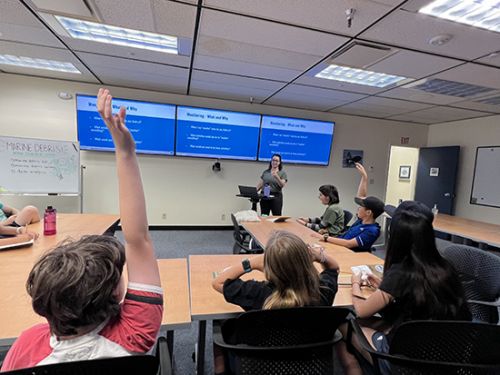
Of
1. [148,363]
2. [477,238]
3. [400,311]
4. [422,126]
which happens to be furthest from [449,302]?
[422,126]

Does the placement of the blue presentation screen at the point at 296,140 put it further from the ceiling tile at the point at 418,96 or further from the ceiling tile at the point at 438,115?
the ceiling tile at the point at 438,115

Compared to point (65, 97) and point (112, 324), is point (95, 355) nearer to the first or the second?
point (112, 324)

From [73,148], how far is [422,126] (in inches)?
275

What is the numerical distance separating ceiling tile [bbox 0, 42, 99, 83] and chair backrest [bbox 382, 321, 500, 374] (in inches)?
159

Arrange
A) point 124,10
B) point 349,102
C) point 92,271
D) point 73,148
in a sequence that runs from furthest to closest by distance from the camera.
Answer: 1. point 349,102
2. point 73,148
3. point 124,10
4. point 92,271

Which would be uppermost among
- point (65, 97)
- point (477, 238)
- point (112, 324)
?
point (65, 97)

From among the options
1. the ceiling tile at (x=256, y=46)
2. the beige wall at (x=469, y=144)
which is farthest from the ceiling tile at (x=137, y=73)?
the beige wall at (x=469, y=144)

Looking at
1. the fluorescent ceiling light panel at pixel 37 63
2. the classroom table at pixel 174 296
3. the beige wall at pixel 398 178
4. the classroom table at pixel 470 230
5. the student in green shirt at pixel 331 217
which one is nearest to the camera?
the classroom table at pixel 174 296

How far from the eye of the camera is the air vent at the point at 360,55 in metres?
2.56

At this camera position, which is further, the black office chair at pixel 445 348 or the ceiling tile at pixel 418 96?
the ceiling tile at pixel 418 96

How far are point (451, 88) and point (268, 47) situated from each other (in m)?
2.67

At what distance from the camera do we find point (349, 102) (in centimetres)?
464

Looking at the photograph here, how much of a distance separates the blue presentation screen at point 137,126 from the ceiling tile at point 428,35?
3.35 m

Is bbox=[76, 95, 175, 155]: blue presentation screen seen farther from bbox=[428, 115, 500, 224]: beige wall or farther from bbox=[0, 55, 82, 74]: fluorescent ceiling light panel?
bbox=[428, 115, 500, 224]: beige wall
